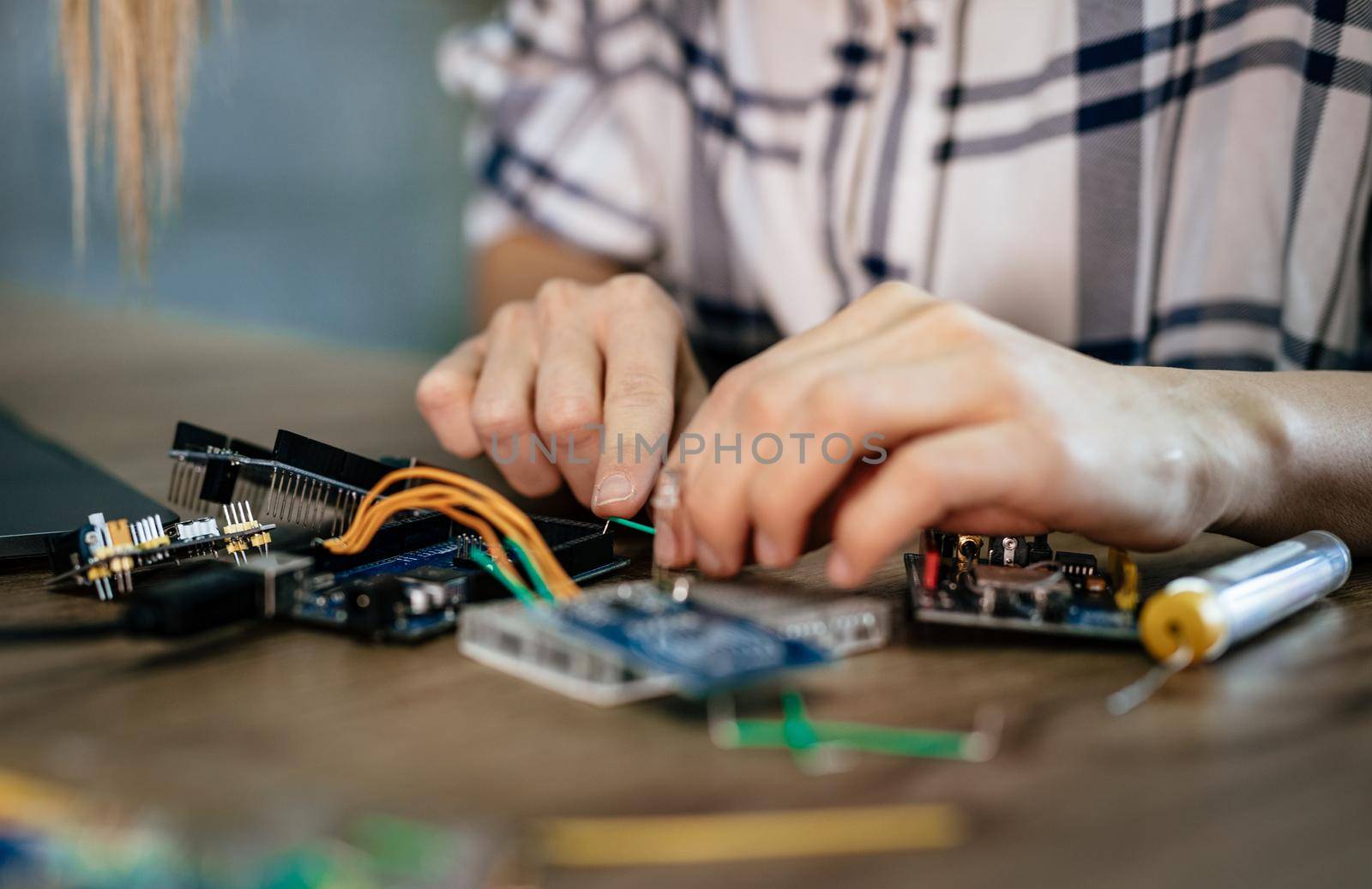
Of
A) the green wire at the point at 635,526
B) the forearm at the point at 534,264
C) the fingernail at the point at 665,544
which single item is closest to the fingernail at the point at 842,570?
the fingernail at the point at 665,544

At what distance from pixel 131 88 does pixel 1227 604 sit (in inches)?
37.6

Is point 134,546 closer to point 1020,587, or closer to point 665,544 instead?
point 665,544

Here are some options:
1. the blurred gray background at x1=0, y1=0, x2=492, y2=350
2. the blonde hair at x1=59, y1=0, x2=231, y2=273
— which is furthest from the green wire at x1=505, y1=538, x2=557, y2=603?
the blurred gray background at x1=0, y1=0, x2=492, y2=350

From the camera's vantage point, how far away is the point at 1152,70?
1076mm

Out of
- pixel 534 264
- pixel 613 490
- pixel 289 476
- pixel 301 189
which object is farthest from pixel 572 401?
pixel 301 189

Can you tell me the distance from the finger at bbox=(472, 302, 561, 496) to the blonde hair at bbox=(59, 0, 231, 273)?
35 centimetres

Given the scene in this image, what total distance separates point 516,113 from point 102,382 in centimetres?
71

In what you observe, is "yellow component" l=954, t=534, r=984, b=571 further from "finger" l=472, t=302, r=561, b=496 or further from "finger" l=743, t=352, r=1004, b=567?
"finger" l=472, t=302, r=561, b=496

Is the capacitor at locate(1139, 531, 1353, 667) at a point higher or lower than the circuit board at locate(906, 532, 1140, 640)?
higher

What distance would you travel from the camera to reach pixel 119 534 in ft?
1.89

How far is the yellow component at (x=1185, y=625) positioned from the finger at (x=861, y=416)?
0.38 feet

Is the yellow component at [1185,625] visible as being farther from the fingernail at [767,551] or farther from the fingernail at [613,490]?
the fingernail at [613,490]

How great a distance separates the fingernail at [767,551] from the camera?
1.81 feet

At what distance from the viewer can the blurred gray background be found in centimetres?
353
